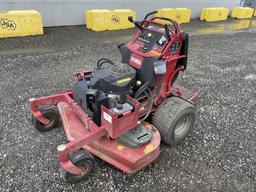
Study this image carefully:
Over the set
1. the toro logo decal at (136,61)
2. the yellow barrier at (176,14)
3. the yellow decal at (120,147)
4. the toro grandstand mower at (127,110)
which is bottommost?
the yellow barrier at (176,14)

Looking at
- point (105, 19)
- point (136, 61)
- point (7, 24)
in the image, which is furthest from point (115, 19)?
point (136, 61)

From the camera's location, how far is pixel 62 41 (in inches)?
354

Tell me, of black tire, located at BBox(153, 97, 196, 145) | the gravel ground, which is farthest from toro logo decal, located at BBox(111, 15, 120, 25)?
black tire, located at BBox(153, 97, 196, 145)

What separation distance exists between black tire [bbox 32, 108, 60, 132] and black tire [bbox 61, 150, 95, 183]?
3.79 ft

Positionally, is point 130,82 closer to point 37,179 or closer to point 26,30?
point 37,179

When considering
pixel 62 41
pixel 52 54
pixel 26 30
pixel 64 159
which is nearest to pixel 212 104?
pixel 64 159

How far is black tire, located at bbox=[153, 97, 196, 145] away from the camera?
3.47 m

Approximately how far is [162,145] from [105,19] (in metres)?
8.30

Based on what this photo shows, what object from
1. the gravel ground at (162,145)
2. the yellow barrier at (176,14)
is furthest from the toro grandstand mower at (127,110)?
the yellow barrier at (176,14)

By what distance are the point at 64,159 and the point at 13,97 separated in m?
2.85

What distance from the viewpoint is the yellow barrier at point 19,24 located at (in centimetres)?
861

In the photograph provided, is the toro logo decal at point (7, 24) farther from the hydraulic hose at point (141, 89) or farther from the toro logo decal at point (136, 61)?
the hydraulic hose at point (141, 89)

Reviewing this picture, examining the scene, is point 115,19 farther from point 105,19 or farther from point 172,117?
point 172,117

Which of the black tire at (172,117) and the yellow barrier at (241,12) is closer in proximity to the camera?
the black tire at (172,117)
